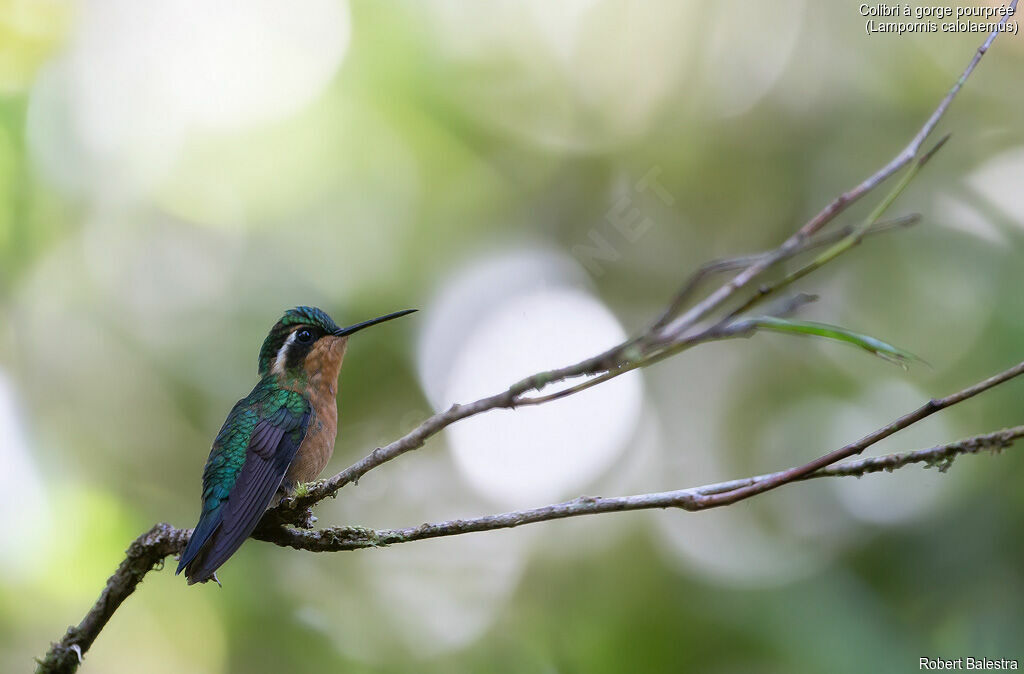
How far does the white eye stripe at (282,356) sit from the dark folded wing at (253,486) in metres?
0.30

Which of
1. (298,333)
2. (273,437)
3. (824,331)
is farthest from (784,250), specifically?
(298,333)

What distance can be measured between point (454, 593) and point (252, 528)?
409cm

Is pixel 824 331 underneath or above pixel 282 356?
underneath

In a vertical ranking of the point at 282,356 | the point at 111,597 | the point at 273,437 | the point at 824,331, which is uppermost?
the point at 282,356

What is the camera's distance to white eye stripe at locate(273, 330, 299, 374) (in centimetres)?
330

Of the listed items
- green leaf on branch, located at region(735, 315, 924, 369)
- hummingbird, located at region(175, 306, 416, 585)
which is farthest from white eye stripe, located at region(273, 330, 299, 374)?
green leaf on branch, located at region(735, 315, 924, 369)

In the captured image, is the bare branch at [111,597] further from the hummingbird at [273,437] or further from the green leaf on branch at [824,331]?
the green leaf on branch at [824,331]

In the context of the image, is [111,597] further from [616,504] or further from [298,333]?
[616,504]

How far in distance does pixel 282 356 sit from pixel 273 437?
1.66ft

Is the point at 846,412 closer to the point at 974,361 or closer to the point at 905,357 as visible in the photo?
the point at 974,361

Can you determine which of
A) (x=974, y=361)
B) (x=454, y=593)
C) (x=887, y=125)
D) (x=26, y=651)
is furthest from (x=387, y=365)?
(x=887, y=125)

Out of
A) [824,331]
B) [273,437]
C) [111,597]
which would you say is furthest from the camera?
[273,437]

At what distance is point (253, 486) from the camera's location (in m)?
2.58

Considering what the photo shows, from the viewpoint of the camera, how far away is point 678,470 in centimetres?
637
